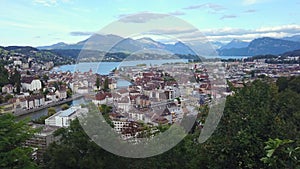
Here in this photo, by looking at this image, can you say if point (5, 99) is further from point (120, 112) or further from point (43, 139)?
point (120, 112)

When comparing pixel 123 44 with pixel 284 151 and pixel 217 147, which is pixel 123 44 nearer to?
pixel 284 151

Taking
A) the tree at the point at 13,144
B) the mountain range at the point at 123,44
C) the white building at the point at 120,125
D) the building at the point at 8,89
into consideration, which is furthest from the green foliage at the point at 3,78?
the mountain range at the point at 123,44

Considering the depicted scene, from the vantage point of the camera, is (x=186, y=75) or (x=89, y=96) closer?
(x=186, y=75)

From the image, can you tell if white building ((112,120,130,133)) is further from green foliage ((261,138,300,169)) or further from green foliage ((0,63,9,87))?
green foliage ((0,63,9,87))

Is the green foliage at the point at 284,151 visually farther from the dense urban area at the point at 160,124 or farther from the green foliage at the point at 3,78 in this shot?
the green foliage at the point at 3,78

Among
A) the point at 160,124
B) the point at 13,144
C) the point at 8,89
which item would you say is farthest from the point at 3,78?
the point at 160,124

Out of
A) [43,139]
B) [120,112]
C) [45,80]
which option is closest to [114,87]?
[120,112]

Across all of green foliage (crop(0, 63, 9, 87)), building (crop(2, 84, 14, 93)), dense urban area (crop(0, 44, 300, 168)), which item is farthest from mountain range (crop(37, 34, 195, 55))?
green foliage (crop(0, 63, 9, 87))

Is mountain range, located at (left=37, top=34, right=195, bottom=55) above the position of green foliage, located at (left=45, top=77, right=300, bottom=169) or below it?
above

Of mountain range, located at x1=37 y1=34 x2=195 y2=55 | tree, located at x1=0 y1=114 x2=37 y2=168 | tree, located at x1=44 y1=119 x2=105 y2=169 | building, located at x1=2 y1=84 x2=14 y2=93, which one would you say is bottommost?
building, located at x1=2 y1=84 x2=14 y2=93
